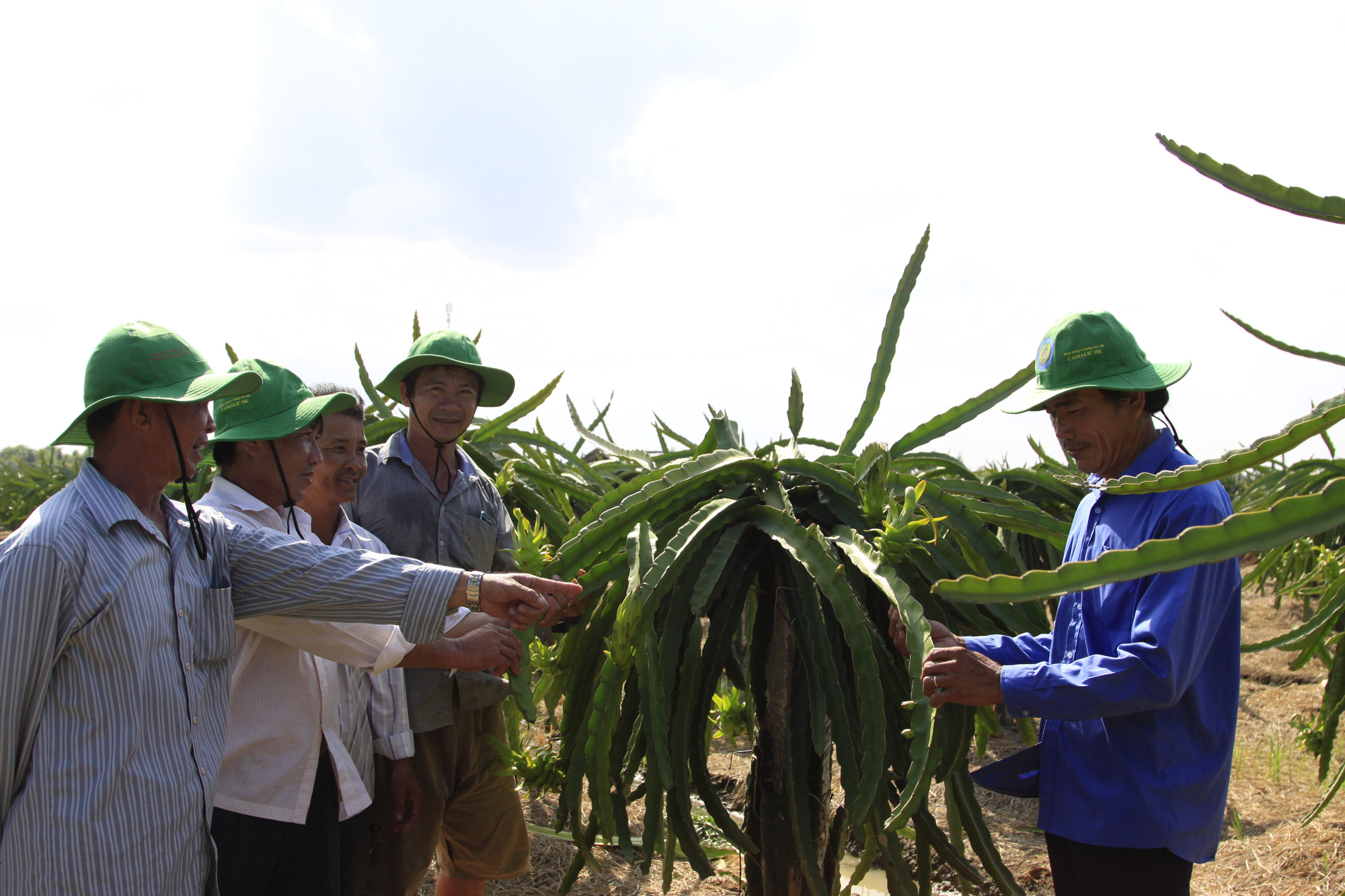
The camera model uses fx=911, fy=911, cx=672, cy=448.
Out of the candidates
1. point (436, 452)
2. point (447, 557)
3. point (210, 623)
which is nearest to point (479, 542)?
point (447, 557)

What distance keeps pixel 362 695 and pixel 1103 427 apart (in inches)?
75.1

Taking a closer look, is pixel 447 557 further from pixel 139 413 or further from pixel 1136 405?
pixel 1136 405

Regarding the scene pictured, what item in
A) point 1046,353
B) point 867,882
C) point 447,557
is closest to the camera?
point 1046,353

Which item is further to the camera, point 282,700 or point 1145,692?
point 282,700

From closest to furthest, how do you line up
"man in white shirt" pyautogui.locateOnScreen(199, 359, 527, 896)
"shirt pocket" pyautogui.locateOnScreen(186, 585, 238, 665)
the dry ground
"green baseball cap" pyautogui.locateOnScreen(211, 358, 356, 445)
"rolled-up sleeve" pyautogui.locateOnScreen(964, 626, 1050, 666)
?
1. "shirt pocket" pyautogui.locateOnScreen(186, 585, 238, 665)
2. "rolled-up sleeve" pyautogui.locateOnScreen(964, 626, 1050, 666)
3. "man in white shirt" pyautogui.locateOnScreen(199, 359, 527, 896)
4. "green baseball cap" pyautogui.locateOnScreen(211, 358, 356, 445)
5. the dry ground

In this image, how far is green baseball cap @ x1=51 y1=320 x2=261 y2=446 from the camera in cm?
166

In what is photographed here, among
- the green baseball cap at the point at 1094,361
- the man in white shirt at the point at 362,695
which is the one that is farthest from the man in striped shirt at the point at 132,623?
the green baseball cap at the point at 1094,361

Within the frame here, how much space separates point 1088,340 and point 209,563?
1869 millimetres

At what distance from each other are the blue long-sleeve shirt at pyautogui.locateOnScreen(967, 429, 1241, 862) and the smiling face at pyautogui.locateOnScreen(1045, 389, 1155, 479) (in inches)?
2.1

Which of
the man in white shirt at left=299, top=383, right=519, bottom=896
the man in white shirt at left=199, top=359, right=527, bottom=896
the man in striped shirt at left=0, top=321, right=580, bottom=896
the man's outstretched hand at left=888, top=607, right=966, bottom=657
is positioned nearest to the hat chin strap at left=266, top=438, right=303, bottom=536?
the man in white shirt at left=199, top=359, right=527, bottom=896

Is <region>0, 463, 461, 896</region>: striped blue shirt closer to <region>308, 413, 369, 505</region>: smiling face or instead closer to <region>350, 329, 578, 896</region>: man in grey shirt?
<region>308, 413, 369, 505</region>: smiling face

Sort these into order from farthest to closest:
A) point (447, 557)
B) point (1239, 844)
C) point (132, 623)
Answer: point (1239, 844), point (447, 557), point (132, 623)

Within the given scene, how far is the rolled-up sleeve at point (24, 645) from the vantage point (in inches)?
57.3

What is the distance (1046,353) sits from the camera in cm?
195
